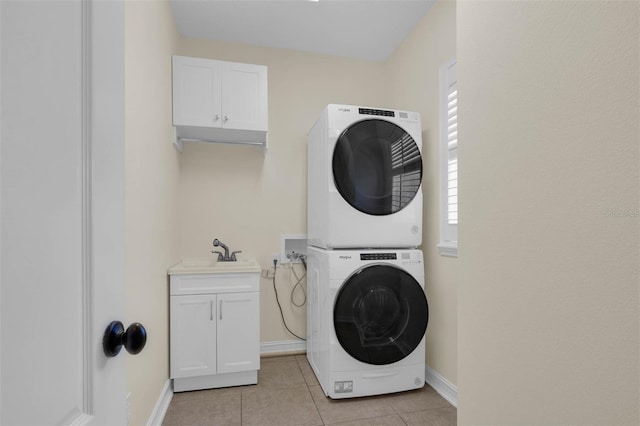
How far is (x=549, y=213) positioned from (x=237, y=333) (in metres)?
2.03

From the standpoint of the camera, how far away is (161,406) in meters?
1.85

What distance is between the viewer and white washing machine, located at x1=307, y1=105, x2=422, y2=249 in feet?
6.89

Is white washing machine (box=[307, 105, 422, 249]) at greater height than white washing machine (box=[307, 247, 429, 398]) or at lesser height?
greater

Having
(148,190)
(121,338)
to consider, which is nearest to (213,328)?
(148,190)

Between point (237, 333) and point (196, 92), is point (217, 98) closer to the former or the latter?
point (196, 92)

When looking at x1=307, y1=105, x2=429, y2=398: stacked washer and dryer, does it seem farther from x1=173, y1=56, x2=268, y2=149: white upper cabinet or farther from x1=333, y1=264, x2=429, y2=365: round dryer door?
x1=173, y1=56, x2=268, y2=149: white upper cabinet

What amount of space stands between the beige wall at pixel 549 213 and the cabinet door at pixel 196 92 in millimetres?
1914

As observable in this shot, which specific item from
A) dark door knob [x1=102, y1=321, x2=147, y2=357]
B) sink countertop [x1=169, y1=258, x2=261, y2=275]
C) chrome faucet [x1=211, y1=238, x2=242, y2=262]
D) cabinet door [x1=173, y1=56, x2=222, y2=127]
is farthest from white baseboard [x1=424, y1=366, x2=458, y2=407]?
cabinet door [x1=173, y1=56, x2=222, y2=127]

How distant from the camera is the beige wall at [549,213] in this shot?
546mm

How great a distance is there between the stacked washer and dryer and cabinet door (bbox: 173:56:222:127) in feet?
2.82

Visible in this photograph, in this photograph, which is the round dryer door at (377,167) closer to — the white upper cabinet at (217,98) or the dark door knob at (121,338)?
the white upper cabinet at (217,98)

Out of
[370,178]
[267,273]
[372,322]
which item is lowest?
[372,322]

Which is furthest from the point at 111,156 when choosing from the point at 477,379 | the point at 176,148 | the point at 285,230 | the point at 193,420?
the point at 285,230

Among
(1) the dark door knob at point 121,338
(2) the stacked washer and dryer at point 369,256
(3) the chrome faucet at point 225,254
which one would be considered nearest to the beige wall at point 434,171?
(2) the stacked washer and dryer at point 369,256
